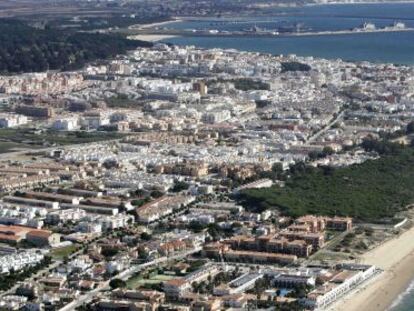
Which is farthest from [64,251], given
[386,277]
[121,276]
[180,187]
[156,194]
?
[180,187]

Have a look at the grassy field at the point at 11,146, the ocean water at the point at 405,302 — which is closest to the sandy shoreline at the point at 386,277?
the ocean water at the point at 405,302

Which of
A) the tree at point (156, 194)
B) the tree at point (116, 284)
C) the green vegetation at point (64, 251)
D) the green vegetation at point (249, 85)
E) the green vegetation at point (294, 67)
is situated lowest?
the green vegetation at point (294, 67)

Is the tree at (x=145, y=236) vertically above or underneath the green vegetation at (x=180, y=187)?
above

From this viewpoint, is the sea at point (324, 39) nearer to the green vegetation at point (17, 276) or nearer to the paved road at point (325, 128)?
the paved road at point (325, 128)

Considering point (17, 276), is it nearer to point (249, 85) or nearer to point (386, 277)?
point (386, 277)

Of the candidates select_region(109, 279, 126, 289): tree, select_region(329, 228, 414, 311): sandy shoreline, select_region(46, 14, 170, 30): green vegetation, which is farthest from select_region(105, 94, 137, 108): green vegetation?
select_region(46, 14, 170, 30): green vegetation

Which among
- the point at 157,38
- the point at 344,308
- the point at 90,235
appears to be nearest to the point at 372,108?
the point at 90,235
